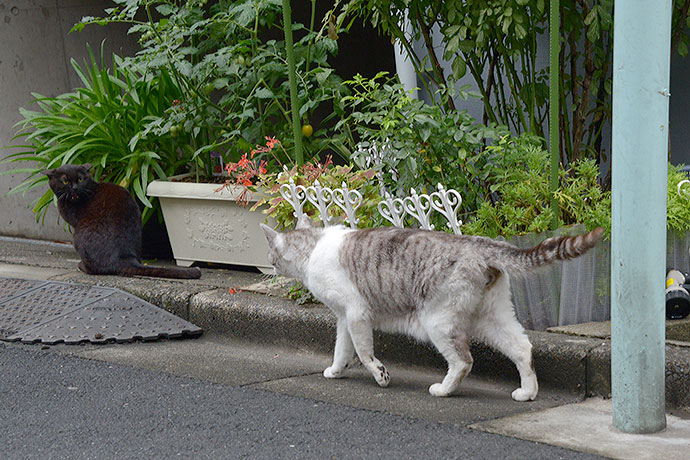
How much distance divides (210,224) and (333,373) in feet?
6.70

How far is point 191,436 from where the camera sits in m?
3.09

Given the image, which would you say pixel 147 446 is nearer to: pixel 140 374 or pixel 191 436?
pixel 191 436

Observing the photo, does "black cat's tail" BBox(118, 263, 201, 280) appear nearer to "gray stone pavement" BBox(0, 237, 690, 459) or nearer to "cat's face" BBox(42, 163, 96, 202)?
"gray stone pavement" BBox(0, 237, 690, 459)

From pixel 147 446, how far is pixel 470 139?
6.49 ft

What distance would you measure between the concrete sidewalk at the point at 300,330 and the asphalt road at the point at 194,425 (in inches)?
12.7

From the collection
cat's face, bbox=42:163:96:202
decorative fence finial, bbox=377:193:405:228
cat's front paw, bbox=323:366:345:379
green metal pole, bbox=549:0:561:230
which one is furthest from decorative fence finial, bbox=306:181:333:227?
cat's face, bbox=42:163:96:202

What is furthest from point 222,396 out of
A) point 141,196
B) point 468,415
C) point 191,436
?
point 141,196

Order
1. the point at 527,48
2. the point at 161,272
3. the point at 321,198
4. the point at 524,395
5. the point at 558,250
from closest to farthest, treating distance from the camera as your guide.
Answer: the point at 558,250 → the point at 524,395 → the point at 321,198 → the point at 527,48 → the point at 161,272

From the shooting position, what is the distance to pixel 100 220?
5.62m

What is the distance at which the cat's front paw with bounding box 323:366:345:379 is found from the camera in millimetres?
3820

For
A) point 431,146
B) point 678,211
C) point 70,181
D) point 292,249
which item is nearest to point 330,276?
point 292,249

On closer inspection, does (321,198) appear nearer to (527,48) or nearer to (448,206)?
(448,206)

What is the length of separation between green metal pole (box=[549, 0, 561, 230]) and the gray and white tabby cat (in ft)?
1.71

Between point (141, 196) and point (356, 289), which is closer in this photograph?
point (356, 289)
